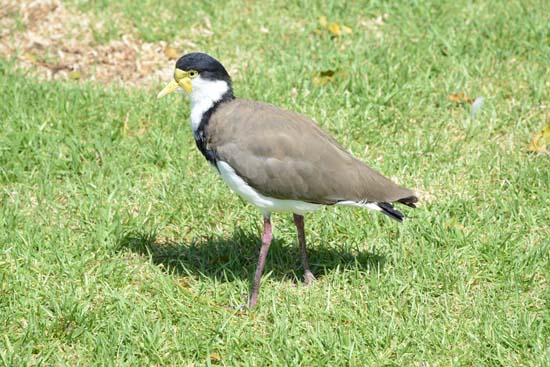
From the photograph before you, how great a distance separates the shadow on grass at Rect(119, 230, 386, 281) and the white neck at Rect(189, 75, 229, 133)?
952 millimetres

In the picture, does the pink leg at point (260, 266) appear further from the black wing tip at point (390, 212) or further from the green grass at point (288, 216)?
the black wing tip at point (390, 212)

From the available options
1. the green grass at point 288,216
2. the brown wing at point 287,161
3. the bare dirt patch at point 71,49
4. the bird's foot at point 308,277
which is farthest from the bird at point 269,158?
the bare dirt patch at point 71,49

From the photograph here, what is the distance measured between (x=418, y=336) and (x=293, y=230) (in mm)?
1536

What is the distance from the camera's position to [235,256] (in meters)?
5.96

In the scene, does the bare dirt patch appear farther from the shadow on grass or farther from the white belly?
the white belly

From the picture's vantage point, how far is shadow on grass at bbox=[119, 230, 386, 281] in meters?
5.84

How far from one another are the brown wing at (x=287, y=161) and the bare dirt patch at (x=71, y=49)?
8.95 ft

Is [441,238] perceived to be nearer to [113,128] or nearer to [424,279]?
[424,279]

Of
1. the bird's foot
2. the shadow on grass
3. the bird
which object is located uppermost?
the bird

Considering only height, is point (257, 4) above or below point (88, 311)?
above

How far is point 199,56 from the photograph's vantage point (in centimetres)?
554

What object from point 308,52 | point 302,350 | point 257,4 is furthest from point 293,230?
point 257,4

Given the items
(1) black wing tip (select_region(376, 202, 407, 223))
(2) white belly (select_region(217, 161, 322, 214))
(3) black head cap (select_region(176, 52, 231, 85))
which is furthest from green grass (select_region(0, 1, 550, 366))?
(3) black head cap (select_region(176, 52, 231, 85))

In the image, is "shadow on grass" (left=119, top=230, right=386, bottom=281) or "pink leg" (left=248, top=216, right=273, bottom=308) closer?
"pink leg" (left=248, top=216, right=273, bottom=308)
